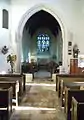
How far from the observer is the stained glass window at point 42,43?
25656 mm

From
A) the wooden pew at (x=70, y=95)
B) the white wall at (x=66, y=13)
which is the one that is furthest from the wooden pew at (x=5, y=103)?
the white wall at (x=66, y=13)

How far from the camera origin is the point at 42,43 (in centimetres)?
2581

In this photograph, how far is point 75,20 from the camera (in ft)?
46.5

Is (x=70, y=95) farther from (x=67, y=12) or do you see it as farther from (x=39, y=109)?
(x=67, y=12)

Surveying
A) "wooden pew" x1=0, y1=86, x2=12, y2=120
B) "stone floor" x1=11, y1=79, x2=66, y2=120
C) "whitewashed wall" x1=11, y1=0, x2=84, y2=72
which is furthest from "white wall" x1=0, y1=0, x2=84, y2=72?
"wooden pew" x1=0, y1=86, x2=12, y2=120

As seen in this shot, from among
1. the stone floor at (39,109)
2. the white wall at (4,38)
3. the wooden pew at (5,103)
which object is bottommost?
the stone floor at (39,109)

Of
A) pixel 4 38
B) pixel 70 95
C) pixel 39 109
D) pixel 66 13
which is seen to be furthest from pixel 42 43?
pixel 70 95

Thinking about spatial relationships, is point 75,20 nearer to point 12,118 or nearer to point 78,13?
point 78,13

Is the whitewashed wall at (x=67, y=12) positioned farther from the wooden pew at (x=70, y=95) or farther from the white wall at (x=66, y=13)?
the wooden pew at (x=70, y=95)

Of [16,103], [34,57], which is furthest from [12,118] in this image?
[34,57]

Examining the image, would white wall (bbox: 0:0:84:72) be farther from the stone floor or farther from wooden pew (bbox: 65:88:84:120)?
wooden pew (bbox: 65:88:84:120)

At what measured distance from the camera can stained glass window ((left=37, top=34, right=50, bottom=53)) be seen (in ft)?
84.2

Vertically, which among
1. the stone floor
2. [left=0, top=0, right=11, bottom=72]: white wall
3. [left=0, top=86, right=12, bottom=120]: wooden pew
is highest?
[left=0, top=0, right=11, bottom=72]: white wall

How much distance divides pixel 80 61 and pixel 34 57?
13386 millimetres
